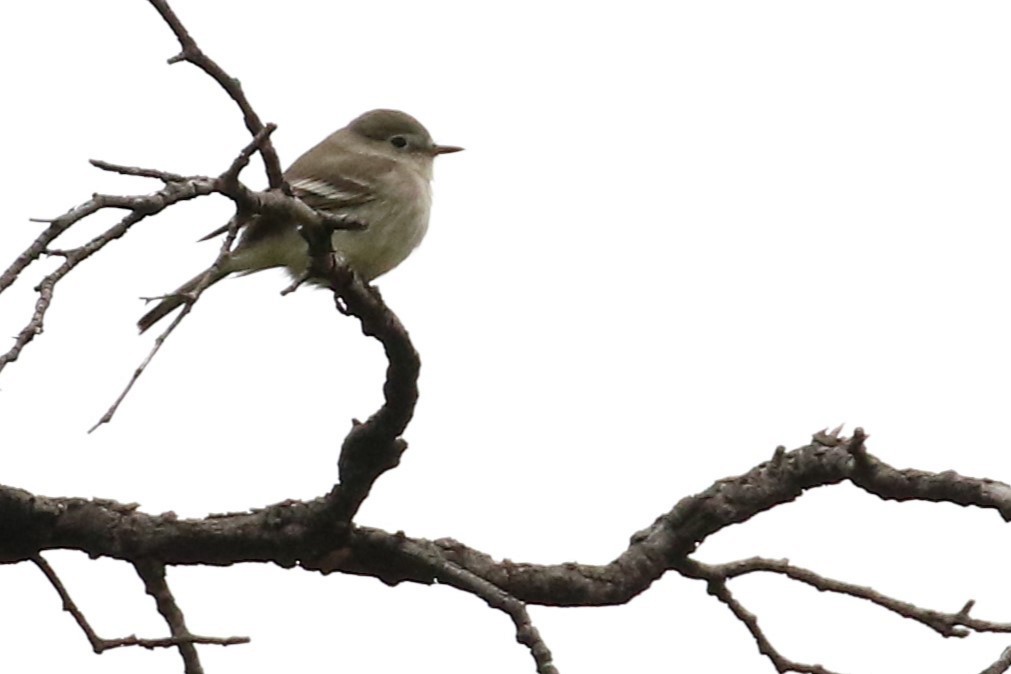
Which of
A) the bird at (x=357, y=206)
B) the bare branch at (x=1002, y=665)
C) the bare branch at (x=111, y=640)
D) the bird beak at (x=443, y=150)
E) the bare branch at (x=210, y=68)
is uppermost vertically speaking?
the bird beak at (x=443, y=150)

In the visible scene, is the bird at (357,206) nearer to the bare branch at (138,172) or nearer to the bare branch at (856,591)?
the bare branch at (856,591)

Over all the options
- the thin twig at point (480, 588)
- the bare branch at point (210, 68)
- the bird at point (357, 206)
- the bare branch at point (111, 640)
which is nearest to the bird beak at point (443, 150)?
the bird at point (357, 206)

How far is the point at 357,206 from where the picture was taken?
6586 millimetres

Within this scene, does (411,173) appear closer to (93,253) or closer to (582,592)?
(582,592)

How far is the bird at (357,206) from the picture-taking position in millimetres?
5941

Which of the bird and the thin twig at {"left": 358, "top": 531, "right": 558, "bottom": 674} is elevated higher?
the bird

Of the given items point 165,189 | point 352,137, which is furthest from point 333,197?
point 165,189

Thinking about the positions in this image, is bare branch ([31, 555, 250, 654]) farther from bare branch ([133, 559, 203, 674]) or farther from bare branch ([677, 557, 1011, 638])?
bare branch ([677, 557, 1011, 638])

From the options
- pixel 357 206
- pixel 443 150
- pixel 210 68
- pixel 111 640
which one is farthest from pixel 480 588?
pixel 443 150

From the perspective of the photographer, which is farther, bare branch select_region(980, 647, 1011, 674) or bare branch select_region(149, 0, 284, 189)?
bare branch select_region(980, 647, 1011, 674)

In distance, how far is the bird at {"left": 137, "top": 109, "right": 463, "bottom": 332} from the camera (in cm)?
594

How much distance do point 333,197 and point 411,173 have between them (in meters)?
0.54

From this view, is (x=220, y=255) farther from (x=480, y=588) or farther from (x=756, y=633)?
A: (x=756, y=633)

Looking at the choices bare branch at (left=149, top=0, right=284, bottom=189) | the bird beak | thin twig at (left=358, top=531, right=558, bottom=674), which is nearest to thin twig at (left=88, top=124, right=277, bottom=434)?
bare branch at (left=149, top=0, right=284, bottom=189)
